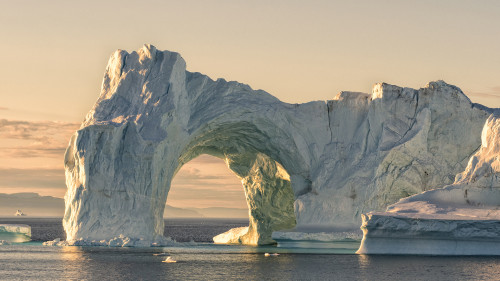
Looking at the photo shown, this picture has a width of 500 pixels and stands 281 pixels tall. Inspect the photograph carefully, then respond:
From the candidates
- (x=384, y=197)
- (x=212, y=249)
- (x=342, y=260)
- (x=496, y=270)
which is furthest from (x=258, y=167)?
(x=496, y=270)

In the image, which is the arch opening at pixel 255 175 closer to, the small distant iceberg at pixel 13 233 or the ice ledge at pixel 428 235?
the ice ledge at pixel 428 235

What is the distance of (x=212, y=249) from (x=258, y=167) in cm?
637

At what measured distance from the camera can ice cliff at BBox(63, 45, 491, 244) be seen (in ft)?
133

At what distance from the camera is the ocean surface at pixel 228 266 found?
3122 centimetres

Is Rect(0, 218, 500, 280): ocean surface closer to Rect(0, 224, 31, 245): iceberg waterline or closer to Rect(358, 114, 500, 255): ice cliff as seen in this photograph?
Rect(358, 114, 500, 255): ice cliff

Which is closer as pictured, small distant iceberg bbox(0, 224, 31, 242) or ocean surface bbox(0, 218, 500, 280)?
ocean surface bbox(0, 218, 500, 280)

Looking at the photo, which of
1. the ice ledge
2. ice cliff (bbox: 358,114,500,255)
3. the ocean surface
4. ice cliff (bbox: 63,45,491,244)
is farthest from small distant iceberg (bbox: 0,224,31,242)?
the ice ledge

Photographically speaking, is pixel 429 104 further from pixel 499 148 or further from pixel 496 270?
pixel 496 270

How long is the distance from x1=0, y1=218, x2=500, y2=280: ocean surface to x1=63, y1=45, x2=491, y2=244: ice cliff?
220cm

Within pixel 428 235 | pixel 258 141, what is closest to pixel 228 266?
pixel 428 235

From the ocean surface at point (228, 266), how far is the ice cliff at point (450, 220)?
58 cm

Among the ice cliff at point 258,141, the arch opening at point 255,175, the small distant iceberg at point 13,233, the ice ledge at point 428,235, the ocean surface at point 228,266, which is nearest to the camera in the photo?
the ocean surface at point 228,266

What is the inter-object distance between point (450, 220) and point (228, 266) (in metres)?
9.88

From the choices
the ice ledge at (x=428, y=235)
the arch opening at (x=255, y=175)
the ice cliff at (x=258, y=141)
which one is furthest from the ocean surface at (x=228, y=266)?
the arch opening at (x=255, y=175)
